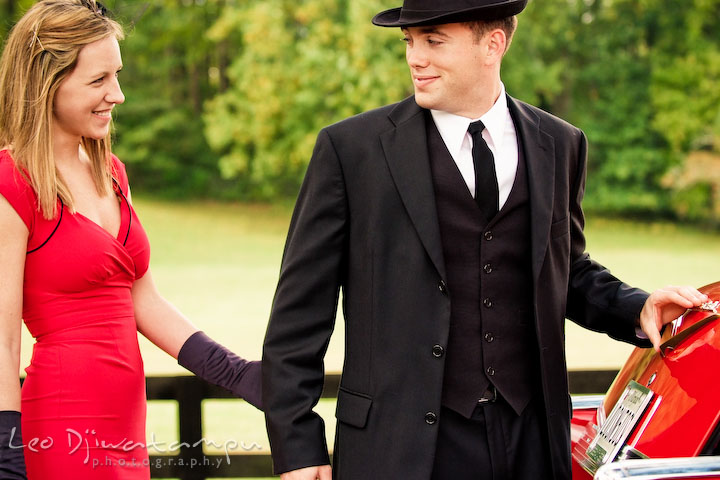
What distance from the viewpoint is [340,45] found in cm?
2552

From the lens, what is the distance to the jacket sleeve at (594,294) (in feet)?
8.22

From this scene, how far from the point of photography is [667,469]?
1.92 meters

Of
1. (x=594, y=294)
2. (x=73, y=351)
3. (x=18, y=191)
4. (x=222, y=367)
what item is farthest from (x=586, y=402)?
(x=18, y=191)

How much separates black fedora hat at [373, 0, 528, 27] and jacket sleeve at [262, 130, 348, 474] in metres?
0.38

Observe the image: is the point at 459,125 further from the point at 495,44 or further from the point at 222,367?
the point at 222,367

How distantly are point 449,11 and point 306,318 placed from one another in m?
0.87

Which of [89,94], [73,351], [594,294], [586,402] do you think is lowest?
[586,402]

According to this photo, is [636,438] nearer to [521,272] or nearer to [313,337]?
[521,272]

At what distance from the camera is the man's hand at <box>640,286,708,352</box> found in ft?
7.55

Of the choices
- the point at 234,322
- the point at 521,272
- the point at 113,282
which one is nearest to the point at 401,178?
the point at 521,272

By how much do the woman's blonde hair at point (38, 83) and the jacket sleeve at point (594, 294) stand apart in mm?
1473

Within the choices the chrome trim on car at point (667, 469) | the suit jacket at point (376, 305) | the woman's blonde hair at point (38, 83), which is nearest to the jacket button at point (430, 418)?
the suit jacket at point (376, 305)

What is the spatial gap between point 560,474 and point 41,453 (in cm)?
146

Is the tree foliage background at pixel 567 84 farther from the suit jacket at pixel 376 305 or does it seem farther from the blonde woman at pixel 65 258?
the suit jacket at pixel 376 305
